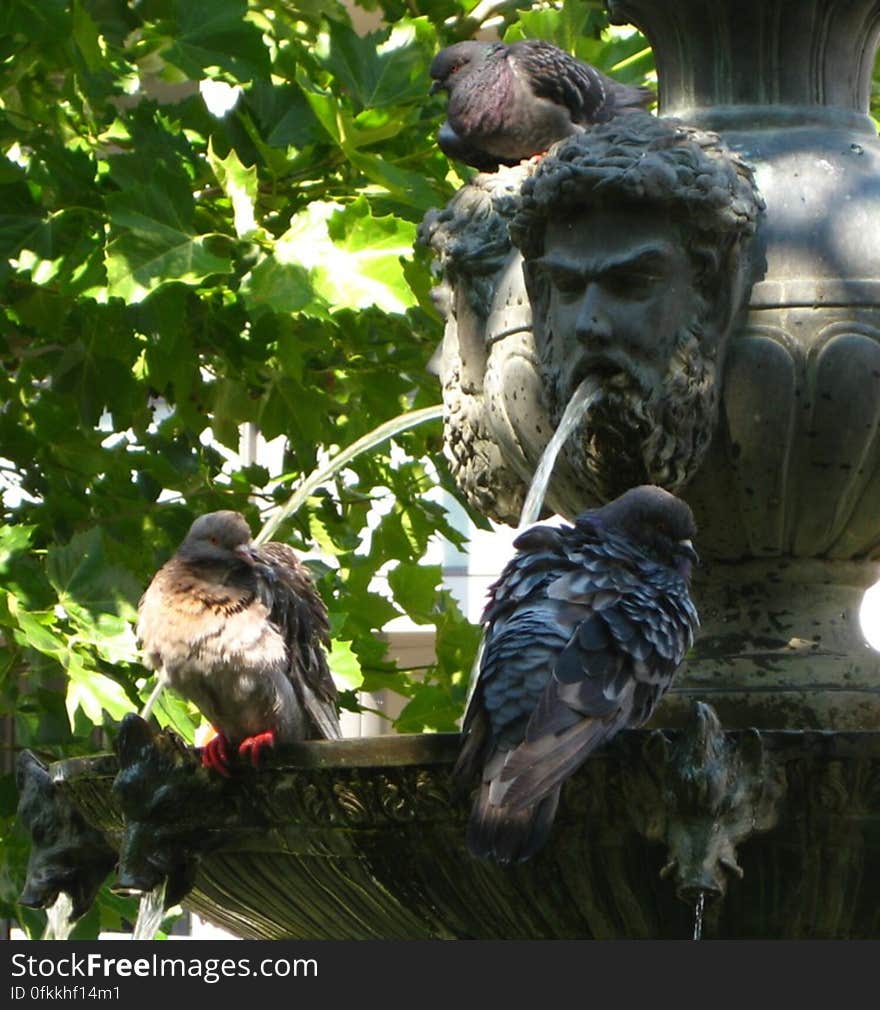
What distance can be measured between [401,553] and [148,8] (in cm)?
198

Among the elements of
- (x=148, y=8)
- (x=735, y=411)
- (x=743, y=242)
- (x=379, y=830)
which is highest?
(x=148, y=8)

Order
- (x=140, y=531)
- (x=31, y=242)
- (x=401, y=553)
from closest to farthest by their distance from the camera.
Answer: (x=31, y=242) < (x=140, y=531) < (x=401, y=553)

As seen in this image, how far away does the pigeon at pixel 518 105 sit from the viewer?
396 centimetres

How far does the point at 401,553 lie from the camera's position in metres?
6.84

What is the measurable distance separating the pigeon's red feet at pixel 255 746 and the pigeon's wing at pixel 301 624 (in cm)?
34

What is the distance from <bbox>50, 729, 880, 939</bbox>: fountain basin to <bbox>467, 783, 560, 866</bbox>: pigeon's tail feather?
11 cm

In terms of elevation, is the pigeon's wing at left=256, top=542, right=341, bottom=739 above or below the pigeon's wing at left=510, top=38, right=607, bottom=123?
below

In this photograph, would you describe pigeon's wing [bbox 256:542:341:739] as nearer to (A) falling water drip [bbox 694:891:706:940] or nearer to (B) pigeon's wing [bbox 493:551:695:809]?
(B) pigeon's wing [bbox 493:551:695:809]

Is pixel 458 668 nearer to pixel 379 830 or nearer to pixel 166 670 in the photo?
pixel 166 670

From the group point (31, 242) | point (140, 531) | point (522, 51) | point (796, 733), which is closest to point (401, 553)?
point (140, 531)

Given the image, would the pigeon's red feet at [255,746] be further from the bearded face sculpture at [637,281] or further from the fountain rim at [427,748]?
the bearded face sculpture at [637,281]

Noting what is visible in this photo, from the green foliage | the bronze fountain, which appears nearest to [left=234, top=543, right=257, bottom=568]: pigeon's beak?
the bronze fountain

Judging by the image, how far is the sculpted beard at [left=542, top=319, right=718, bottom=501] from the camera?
3.33m

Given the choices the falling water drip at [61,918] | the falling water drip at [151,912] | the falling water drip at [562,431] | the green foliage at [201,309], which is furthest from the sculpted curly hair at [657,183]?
the green foliage at [201,309]
